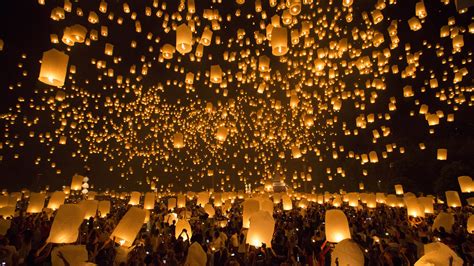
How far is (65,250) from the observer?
3670 mm

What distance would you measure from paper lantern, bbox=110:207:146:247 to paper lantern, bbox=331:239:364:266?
2841 mm

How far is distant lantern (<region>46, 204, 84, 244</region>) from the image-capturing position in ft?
14.3

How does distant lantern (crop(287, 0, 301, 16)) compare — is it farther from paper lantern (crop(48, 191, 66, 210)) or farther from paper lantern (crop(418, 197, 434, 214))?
paper lantern (crop(48, 191, 66, 210))

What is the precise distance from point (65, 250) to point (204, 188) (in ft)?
81.8

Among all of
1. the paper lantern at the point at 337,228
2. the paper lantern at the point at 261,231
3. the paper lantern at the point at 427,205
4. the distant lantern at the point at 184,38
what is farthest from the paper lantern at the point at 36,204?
the paper lantern at the point at 427,205

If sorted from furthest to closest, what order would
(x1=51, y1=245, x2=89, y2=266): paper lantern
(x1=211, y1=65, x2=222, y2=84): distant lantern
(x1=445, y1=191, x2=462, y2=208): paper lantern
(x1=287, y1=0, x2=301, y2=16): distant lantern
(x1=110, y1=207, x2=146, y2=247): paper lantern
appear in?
(x1=445, y1=191, x2=462, y2=208): paper lantern → (x1=211, y1=65, x2=222, y2=84): distant lantern → (x1=287, y1=0, x2=301, y2=16): distant lantern → (x1=110, y1=207, x2=146, y2=247): paper lantern → (x1=51, y1=245, x2=89, y2=266): paper lantern

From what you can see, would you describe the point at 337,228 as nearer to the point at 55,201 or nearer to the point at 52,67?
the point at 52,67

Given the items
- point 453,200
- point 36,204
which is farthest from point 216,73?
point 453,200

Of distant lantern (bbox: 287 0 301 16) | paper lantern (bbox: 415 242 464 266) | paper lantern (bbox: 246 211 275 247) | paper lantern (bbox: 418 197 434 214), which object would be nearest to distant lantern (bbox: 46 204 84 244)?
paper lantern (bbox: 246 211 275 247)

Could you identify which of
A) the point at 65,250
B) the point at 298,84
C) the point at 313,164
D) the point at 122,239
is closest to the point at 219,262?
the point at 122,239

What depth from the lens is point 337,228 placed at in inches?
210

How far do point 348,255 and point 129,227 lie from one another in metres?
3.09

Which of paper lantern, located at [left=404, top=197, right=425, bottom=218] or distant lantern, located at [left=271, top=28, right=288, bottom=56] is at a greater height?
distant lantern, located at [left=271, top=28, right=288, bottom=56]

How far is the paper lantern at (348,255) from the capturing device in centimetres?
378
